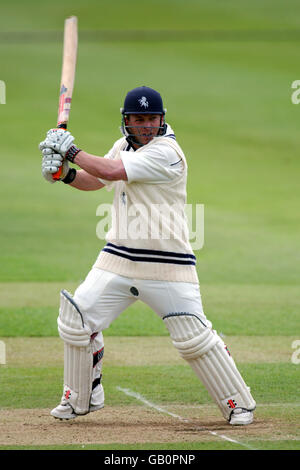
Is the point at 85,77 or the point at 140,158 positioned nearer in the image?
the point at 140,158

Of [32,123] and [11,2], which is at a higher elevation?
[11,2]

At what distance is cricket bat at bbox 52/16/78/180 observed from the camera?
232 inches

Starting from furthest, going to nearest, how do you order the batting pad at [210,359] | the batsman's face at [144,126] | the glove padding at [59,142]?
1. the batsman's face at [144,126]
2. the batting pad at [210,359]
3. the glove padding at [59,142]

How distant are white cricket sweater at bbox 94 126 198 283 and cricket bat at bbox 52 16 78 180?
523 mm

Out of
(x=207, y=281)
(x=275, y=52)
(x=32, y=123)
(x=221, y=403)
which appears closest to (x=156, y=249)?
(x=221, y=403)

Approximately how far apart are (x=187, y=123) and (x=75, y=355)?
1856 centimetres

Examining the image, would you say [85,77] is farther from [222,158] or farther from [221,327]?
[221,327]

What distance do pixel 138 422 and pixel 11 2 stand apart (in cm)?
3055

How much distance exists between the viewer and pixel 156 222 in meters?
5.59

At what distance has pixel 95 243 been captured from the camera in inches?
593

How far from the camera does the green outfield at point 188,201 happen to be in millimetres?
5934

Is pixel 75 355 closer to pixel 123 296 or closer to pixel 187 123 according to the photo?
pixel 123 296

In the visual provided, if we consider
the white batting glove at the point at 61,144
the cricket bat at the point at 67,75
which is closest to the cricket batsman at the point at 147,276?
the white batting glove at the point at 61,144

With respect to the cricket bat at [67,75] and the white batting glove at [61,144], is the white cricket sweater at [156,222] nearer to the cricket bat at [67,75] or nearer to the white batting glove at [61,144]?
the white batting glove at [61,144]
